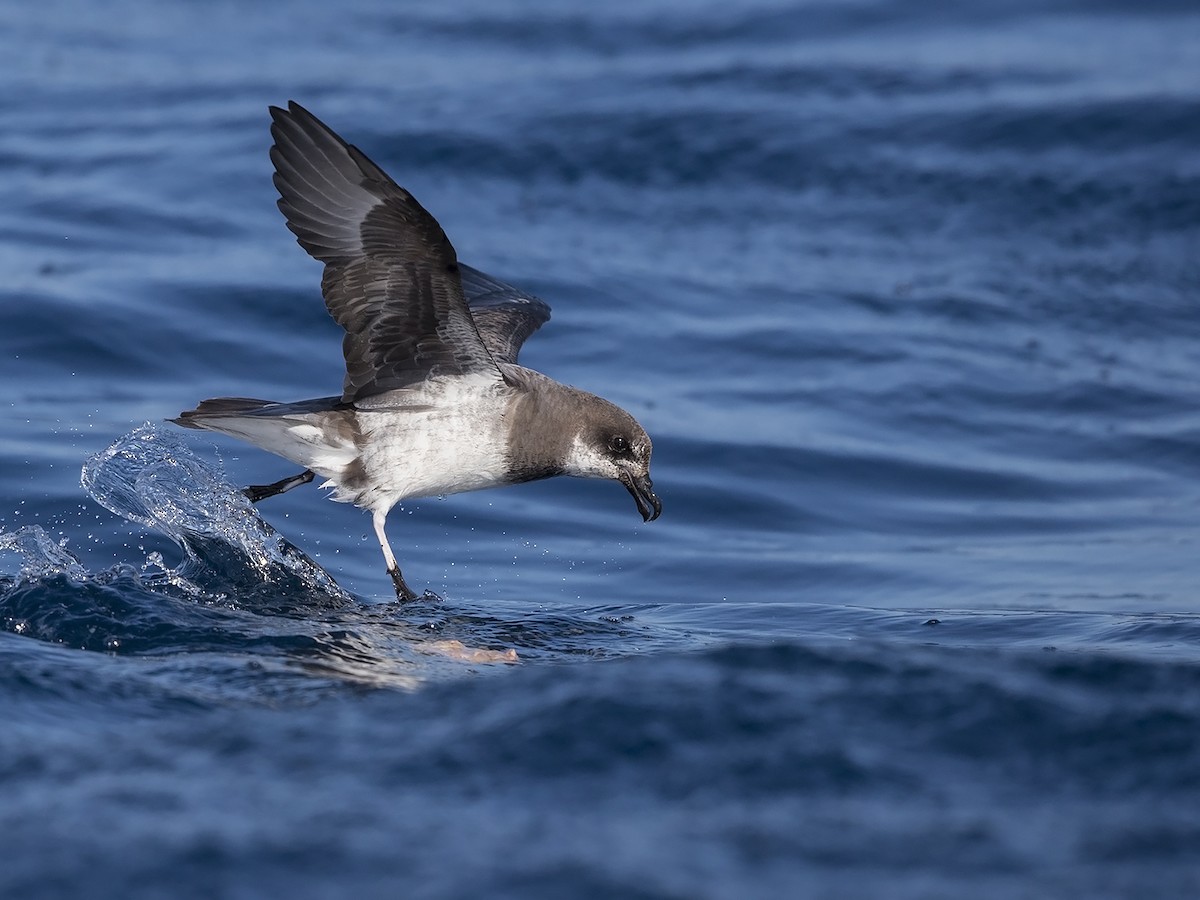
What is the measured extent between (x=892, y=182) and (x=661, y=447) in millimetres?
5084

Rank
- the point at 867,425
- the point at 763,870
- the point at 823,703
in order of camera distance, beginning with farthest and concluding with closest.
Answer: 1. the point at 867,425
2. the point at 823,703
3. the point at 763,870

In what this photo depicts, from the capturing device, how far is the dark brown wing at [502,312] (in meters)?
7.43

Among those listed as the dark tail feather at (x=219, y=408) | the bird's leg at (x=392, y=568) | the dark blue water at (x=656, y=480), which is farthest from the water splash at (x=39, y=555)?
the bird's leg at (x=392, y=568)

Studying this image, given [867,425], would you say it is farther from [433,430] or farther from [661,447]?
[433,430]

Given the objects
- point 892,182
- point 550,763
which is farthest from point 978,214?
point 550,763

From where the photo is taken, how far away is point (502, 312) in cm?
772

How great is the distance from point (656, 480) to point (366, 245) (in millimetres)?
3909

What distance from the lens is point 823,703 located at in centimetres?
453

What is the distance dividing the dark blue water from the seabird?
59 centimetres

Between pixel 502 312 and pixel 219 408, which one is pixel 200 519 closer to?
pixel 219 408

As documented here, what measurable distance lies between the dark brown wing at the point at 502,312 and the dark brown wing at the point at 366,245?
0.83 meters

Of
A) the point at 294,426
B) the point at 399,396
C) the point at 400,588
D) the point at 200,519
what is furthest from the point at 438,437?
the point at 200,519

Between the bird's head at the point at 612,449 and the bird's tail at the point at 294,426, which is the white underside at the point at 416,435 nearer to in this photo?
the bird's tail at the point at 294,426

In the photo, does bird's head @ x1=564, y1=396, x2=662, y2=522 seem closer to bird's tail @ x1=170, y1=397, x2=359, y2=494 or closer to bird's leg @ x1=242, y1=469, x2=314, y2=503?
bird's tail @ x1=170, y1=397, x2=359, y2=494
